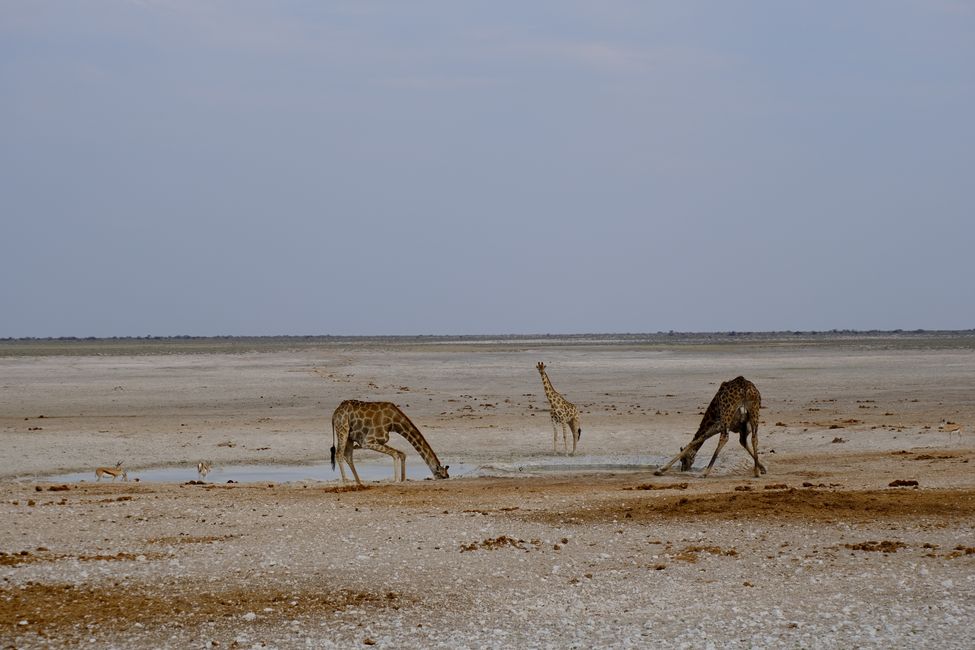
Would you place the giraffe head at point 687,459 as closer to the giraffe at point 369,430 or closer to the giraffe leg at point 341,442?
the giraffe at point 369,430

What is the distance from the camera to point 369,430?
20.6m

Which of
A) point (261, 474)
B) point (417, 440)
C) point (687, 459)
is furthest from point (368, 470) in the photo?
point (687, 459)

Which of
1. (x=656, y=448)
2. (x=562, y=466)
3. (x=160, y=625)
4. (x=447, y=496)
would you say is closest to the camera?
(x=160, y=625)

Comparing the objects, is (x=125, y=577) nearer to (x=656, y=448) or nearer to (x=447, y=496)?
(x=447, y=496)

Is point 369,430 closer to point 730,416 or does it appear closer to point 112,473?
point 112,473

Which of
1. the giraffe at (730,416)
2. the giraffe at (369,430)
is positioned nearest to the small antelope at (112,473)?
the giraffe at (369,430)

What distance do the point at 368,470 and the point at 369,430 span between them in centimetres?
291

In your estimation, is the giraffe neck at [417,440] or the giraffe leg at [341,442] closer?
the giraffe leg at [341,442]

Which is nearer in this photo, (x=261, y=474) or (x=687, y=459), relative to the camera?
(x=687, y=459)

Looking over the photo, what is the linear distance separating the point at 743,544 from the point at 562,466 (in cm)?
996

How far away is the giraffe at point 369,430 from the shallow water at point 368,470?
64 centimetres

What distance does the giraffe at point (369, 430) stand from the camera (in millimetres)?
20203

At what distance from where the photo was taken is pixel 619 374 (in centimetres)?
5272

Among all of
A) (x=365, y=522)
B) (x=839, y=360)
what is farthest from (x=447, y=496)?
(x=839, y=360)
